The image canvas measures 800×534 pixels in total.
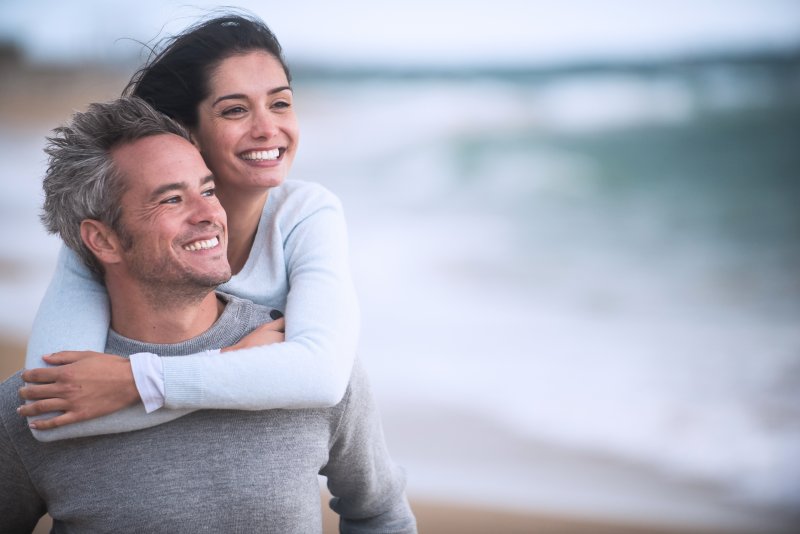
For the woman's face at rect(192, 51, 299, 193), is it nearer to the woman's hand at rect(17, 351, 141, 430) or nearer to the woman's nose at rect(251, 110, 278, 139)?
the woman's nose at rect(251, 110, 278, 139)

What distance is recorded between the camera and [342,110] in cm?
1040

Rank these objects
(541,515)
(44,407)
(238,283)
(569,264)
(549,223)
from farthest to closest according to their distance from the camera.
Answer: (549,223)
(569,264)
(541,515)
(238,283)
(44,407)

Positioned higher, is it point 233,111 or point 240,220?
point 233,111

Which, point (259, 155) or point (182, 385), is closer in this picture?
point (182, 385)

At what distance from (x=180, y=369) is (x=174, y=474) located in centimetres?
21

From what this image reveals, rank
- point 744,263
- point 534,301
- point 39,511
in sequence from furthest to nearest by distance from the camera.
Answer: point 744,263, point 534,301, point 39,511

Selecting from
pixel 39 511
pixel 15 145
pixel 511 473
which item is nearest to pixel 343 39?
pixel 15 145

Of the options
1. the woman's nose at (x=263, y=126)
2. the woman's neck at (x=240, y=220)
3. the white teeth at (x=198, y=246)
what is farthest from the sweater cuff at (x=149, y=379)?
the woman's nose at (x=263, y=126)

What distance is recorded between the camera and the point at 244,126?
7.65ft

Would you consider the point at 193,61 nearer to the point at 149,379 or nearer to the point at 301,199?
the point at 301,199

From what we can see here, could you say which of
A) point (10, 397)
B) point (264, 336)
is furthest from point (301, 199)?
point (10, 397)

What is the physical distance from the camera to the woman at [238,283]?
181 centimetres

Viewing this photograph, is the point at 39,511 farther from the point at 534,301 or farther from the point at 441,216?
the point at 441,216

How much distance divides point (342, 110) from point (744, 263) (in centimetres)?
462
